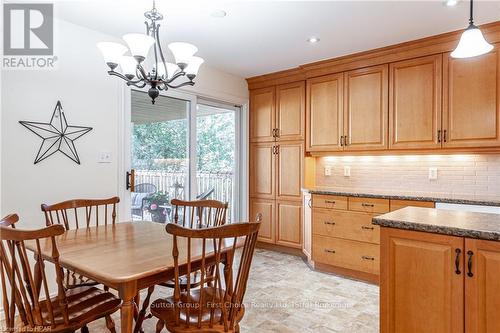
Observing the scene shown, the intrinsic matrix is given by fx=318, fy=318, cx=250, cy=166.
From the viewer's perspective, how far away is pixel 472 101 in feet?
9.80

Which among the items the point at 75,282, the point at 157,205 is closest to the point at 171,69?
the point at 75,282

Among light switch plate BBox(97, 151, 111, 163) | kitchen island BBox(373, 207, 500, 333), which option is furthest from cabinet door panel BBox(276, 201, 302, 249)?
kitchen island BBox(373, 207, 500, 333)

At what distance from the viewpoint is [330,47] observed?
3.44 metres

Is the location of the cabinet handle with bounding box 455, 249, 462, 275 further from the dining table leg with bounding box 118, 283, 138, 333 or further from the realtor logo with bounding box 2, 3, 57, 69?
the realtor logo with bounding box 2, 3, 57, 69

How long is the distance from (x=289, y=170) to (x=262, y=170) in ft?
1.48

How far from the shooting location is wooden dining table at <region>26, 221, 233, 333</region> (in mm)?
1414

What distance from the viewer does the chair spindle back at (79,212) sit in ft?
7.47

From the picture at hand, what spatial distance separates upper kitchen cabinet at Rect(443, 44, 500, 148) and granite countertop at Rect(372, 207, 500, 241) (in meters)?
1.52

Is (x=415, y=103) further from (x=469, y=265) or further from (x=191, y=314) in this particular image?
(x=191, y=314)

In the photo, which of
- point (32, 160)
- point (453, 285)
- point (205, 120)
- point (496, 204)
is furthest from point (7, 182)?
point (496, 204)

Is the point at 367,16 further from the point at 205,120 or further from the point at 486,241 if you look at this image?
the point at 205,120

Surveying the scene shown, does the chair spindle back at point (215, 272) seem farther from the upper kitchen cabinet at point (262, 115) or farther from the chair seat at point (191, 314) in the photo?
the upper kitchen cabinet at point (262, 115)

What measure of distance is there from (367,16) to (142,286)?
8.78 feet

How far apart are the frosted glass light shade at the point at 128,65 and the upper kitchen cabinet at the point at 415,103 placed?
8.74ft
